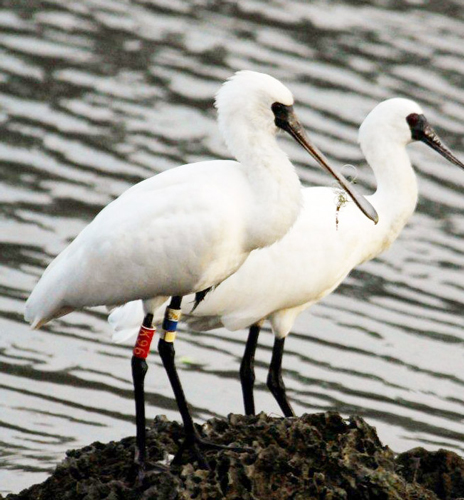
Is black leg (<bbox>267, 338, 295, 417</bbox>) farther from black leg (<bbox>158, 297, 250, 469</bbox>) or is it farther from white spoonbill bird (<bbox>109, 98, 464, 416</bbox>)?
black leg (<bbox>158, 297, 250, 469</bbox>)

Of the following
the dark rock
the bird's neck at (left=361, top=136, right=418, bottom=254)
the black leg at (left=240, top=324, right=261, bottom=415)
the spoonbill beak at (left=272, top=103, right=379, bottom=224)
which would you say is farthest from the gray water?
the spoonbill beak at (left=272, top=103, right=379, bottom=224)

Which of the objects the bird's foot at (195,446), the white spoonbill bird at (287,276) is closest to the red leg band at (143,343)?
the bird's foot at (195,446)

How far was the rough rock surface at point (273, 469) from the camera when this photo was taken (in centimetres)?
640

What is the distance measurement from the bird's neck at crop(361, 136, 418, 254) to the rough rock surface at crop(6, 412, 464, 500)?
2600mm

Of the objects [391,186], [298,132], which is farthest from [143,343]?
[391,186]

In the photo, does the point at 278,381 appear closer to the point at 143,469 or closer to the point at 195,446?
the point at 195,446

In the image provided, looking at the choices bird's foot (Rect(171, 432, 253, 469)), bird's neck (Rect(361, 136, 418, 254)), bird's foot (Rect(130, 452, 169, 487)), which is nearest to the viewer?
bird's foot (Rect(130, 452, 169, 487))

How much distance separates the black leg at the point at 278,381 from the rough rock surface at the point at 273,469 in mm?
2065

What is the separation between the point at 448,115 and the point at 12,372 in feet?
22.2

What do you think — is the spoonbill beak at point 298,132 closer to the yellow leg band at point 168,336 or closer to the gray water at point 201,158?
the yellow leg band at point 168,336

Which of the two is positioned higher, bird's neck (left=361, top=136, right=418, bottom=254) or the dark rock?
bird's neck (left=361, top=136, right=418, bottom=254)

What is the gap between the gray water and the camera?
973cm

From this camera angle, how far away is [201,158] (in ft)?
44.2

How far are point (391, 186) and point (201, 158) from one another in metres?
3.98
